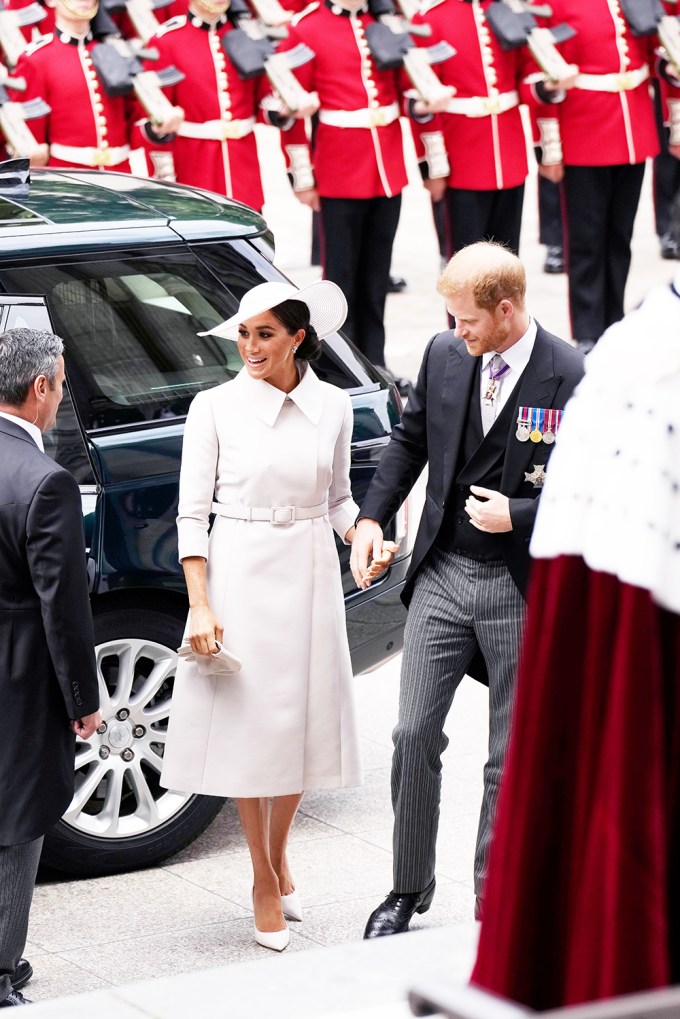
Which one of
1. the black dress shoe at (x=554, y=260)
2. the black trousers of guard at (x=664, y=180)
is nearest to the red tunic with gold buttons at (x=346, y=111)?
the black dress shoe at (x=554, y=260)

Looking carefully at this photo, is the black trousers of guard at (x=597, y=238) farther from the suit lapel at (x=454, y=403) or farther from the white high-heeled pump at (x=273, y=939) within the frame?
the white high-heeled pump at (x=273, y=939)

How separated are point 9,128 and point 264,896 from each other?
5193 millimetres

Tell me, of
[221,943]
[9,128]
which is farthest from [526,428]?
[9,128]

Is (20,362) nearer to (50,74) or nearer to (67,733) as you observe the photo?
(67,733)

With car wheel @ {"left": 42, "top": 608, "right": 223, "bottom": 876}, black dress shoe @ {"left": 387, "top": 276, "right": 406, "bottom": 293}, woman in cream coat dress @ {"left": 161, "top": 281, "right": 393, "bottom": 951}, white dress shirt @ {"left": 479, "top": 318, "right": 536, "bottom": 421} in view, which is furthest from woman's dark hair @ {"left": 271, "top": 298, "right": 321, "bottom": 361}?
black dress shoe @ {"left": 387, "top": 276, "right": 406, "bottom": 293}

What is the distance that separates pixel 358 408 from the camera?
5172mm

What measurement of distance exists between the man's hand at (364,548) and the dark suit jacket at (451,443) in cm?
4

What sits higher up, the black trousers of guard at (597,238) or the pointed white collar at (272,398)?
the pointed white collar at (272,398)

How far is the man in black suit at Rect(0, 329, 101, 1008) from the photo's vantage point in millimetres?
3920

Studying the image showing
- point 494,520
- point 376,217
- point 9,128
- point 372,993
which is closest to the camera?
point 372,993

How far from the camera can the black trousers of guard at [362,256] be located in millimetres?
9422

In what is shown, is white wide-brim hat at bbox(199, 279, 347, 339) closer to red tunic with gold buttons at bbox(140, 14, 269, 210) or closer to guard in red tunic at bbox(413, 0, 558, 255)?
red tunic with gold buttons at bbox(140, 14, 269, 210)

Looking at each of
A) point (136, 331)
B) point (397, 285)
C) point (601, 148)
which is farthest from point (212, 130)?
point (136, 331)

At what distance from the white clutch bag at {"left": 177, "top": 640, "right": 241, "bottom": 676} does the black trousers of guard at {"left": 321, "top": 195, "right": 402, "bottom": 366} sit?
16.9 ft
